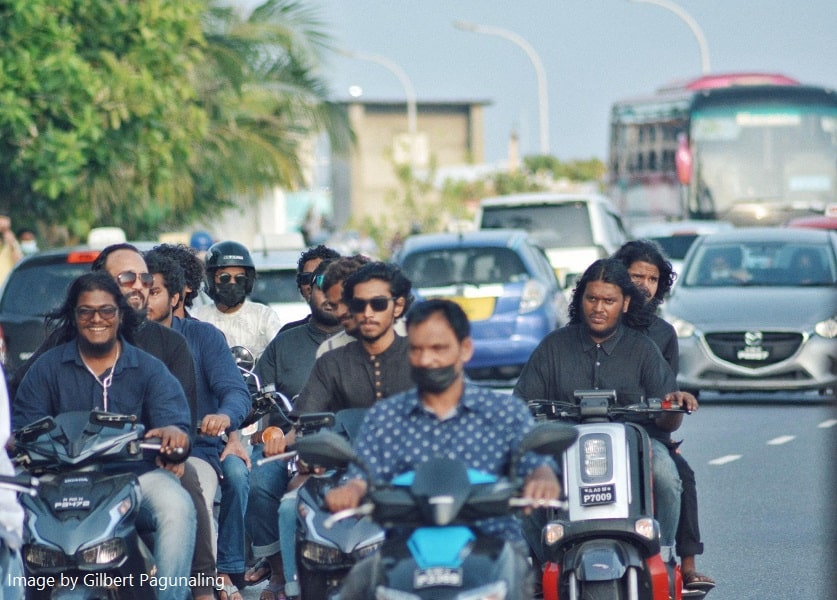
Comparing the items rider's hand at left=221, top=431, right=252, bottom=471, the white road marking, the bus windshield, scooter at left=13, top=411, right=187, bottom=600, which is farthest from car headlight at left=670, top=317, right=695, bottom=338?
the bus windshield

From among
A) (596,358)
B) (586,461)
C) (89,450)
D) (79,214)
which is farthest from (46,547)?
(79,214)

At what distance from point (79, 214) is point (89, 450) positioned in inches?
690

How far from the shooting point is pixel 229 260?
10352 millimetres

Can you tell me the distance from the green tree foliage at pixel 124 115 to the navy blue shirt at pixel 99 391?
13.6m

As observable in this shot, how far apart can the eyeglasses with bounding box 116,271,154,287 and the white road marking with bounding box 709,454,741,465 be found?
21.7 feet

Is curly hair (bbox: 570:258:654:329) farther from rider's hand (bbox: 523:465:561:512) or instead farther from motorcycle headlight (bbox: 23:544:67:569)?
motorcycle headlight (bbox: 23:544:67:569)

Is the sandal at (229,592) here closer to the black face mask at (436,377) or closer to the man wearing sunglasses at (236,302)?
the man wearing sunglasses at (236,302)

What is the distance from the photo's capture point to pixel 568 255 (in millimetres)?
23953

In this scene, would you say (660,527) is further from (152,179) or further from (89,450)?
(152,179)

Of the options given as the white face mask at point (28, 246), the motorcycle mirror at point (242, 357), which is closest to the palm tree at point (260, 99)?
the white face mask at point (28, 246)

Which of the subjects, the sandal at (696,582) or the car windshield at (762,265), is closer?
the sandal at (696,582)

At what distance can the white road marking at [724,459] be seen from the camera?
1409cm

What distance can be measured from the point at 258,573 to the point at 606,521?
239 centimetres

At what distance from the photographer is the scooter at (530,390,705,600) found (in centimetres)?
706
